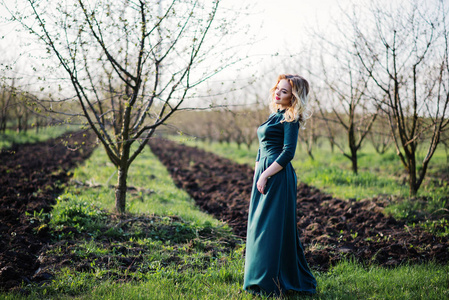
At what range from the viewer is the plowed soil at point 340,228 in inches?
162

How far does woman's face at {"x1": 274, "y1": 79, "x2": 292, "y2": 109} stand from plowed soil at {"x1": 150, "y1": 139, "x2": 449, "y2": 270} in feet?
6.71

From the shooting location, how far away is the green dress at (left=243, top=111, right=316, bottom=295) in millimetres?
2908

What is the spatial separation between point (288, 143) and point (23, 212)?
4557 millimetres

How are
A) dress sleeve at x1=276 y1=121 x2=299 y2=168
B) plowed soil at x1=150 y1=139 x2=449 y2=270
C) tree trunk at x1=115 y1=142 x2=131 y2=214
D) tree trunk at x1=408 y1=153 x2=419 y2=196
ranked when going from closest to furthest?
dress sleeve at x1=276 y1=121 x2=299 y2=168
plowed soil at x1=150 y1=139 x2=449 y2=270
tree trunk at x1=115 y1=142 x2=131 y2=214
tree trunk at x1=408 y1=153 x2=419 y2=196

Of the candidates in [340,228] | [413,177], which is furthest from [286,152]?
[413,177]

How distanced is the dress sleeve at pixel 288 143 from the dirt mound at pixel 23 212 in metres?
2.67

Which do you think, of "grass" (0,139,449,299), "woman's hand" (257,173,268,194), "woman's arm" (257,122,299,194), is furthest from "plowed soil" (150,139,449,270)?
"woman's arm" (257,122,299,194)

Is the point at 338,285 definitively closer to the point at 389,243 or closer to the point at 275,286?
the point at 275,286

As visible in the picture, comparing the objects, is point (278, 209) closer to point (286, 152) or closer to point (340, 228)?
point (286, 152)

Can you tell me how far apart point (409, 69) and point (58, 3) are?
733 cm

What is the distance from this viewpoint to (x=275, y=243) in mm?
2914

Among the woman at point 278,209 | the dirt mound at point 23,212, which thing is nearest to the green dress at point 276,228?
the woman at point 278,209

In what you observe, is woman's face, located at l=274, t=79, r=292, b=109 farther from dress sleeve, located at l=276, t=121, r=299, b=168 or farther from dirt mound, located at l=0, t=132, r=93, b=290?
dirt mound, located at l=0, t=132, r=93, b=290

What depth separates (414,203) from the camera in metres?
6.29
